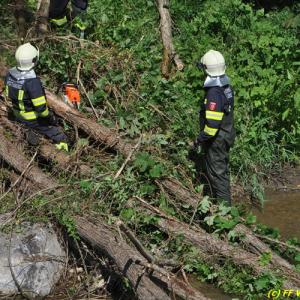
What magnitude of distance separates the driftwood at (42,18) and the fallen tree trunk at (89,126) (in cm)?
155

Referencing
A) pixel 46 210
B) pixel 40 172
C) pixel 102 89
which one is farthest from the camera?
pixel 102 89

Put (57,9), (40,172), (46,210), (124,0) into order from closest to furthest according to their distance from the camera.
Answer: (46,210)
(40,172)
(57,9)
(124,0)

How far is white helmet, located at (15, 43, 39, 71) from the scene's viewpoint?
7.06m

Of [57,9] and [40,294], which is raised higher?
[57,9]

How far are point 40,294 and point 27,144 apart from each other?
2186 mm

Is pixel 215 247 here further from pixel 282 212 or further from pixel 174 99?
pixel 174 99

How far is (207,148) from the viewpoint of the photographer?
270 inches

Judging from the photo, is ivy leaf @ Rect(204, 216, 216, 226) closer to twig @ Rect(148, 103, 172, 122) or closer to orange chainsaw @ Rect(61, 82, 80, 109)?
twig @ Rect(148, 103, 172, 122)

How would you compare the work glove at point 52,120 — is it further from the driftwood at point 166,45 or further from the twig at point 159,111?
the driftwood at point 166,45

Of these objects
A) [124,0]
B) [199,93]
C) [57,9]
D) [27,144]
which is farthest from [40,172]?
[124,0]

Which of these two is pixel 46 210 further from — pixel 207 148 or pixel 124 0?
pixel 124 0

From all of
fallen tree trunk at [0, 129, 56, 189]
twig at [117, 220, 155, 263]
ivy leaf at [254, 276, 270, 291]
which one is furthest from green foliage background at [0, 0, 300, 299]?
twig at [117, 220, 155, 263]

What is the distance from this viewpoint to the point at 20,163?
690cm

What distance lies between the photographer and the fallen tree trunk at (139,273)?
16.7 ft
